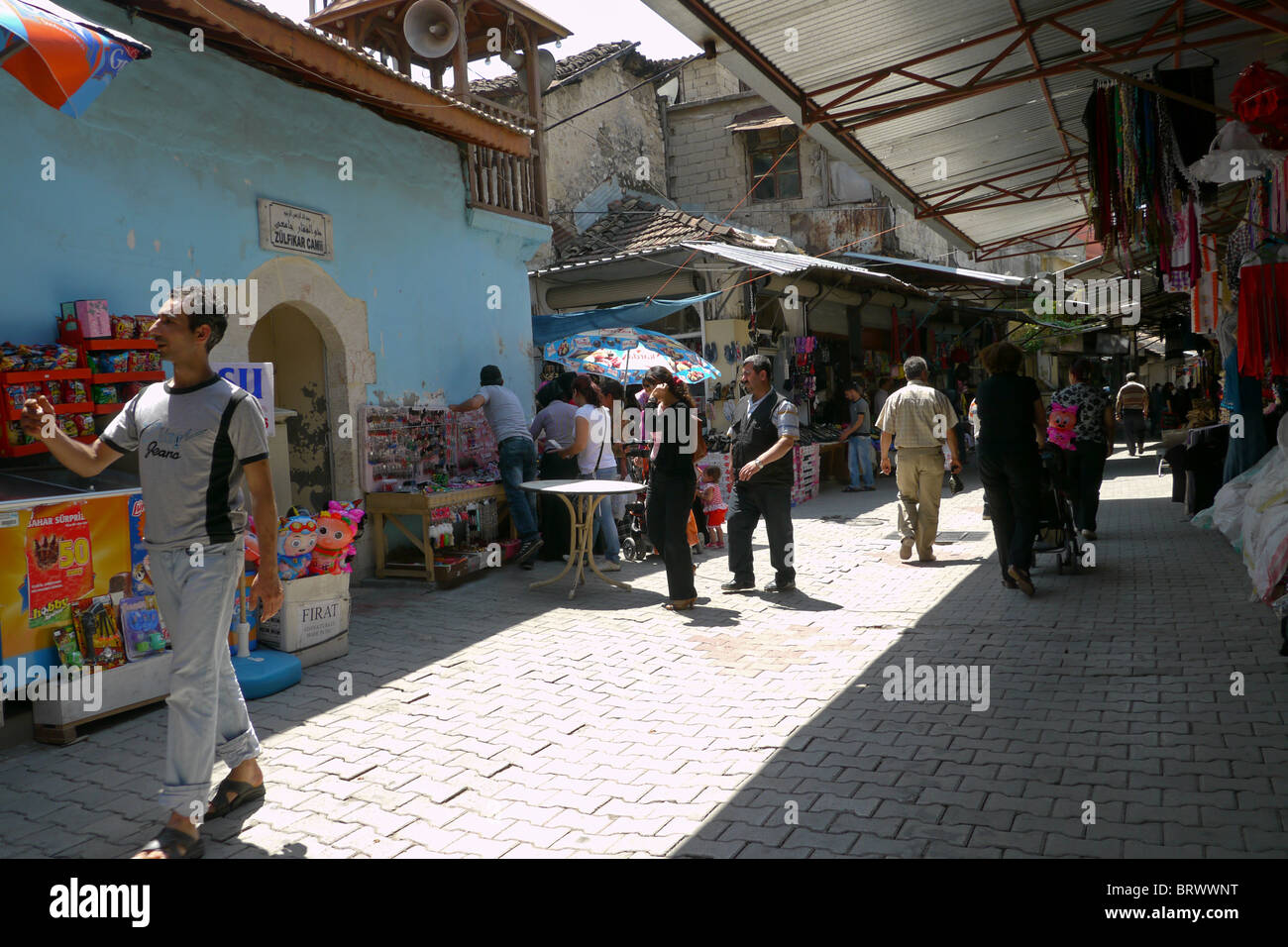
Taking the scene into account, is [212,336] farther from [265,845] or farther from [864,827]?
[864,827]

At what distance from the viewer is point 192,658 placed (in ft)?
11.1

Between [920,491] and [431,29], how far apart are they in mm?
6821

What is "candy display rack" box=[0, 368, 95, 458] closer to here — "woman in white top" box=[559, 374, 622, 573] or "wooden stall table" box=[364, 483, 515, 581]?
"wooden stall table" box=[364, 483, 515, 581]

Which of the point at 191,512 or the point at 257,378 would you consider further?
the point at 257,378

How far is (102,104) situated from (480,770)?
485 cm

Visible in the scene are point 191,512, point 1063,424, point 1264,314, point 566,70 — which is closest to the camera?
point 191,512

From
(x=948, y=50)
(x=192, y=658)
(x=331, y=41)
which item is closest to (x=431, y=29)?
(x=331, y=41)

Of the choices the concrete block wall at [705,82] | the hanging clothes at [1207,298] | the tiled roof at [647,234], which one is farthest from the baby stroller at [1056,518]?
the concrete block wall at [705,82]

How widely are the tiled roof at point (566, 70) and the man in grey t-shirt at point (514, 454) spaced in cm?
874

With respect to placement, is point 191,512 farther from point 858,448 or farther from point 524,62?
point 858,448

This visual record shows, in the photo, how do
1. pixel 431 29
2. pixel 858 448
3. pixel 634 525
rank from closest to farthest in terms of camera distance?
pixel 634 525 → pixel 431 29 → pixel 858 448

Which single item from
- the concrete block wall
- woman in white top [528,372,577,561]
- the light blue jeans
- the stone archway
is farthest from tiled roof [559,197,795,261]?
the light blue jeans

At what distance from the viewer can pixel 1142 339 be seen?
37.4 m
